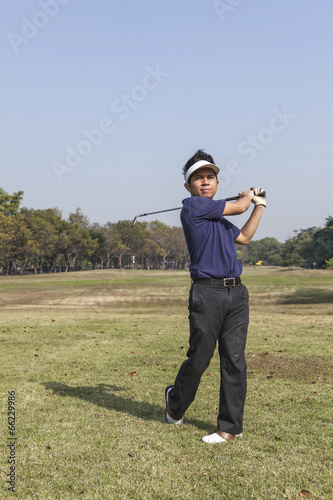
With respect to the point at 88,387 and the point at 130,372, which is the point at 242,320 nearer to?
the point at 88,387

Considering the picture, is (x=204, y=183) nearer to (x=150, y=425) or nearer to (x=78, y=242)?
(x=150, y=425)

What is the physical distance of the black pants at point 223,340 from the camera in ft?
15.0

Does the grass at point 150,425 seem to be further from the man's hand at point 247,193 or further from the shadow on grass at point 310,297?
the shadow on grass at point 310,297

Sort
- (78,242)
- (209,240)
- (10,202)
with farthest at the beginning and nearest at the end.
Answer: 1. (78,242)
2. (10,202)
3. (209,240)

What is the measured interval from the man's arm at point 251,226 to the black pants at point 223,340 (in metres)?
0.50

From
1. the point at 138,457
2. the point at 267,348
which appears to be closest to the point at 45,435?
the point at 138,457

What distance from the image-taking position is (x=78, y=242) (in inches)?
4087

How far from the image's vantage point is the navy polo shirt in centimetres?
463

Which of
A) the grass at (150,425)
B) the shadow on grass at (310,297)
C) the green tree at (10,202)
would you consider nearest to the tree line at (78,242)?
the green tree at (10,202)

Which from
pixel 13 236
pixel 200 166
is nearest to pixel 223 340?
pixel 200 166

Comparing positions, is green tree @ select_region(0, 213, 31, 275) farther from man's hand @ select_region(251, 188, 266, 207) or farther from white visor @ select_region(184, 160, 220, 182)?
man's hand @ select_region(251, 188, 266, 207)

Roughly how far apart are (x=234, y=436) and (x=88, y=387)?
2987mm

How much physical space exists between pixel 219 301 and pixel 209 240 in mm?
634

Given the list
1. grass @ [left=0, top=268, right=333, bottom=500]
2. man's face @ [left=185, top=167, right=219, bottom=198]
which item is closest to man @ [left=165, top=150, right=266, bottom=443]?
man's face @ [left=185, top=167, right=219, bottom=198]
